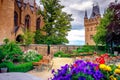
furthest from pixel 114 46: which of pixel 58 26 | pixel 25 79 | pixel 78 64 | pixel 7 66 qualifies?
pixel 78 64

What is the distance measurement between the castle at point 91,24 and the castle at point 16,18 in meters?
29.7

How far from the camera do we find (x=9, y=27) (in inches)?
1604

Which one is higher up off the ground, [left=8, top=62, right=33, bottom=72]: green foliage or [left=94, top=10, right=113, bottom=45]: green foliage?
[left=94, top=10, right=113, bottom=45]: green foliage

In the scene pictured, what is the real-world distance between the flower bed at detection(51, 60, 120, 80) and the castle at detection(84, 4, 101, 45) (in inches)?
2884

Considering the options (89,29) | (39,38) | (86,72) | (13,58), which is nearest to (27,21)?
(39,38)

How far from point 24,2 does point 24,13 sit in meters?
3.65

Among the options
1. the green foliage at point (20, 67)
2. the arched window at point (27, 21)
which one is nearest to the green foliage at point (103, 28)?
the arched window at point (27, 21)

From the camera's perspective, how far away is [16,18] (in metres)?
46.3

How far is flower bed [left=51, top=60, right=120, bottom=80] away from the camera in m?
4.20

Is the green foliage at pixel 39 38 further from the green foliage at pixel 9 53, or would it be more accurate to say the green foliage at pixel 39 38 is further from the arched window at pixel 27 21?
the green foliage at pixel 9 53

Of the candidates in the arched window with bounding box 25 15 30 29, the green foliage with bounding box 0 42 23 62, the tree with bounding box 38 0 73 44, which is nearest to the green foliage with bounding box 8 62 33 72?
the green foliage with bounding box 0 42 23 62

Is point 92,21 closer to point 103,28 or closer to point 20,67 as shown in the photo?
point 103,28

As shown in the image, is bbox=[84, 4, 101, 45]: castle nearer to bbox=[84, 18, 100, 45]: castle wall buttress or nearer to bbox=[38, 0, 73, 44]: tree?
bbox=[84, 18, 100, 45]: castle wall buttress

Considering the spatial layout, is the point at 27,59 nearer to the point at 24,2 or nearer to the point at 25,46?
the point at 25,46
